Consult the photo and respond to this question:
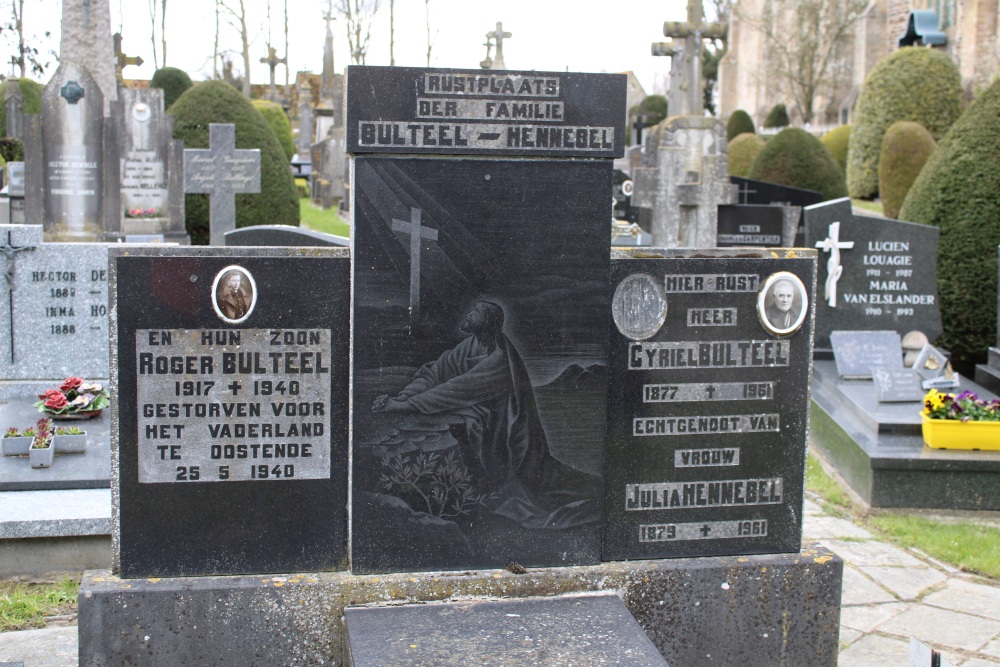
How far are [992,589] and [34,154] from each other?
10964mm

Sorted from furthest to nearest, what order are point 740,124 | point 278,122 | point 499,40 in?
point 740,124 → point 278,122 → point 499,40

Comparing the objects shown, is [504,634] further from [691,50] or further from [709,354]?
[691,50]

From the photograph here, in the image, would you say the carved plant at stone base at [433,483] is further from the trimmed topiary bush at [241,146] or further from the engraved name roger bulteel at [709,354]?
the trimmed topiary bush at [241,146]

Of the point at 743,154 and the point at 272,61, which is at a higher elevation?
the point at 272,61

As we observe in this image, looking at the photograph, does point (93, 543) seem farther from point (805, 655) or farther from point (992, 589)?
point (992, 589)

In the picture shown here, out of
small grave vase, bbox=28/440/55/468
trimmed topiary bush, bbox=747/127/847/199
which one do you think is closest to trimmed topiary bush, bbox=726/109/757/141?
trimmed topiary bush, bbox=747/127/847/199

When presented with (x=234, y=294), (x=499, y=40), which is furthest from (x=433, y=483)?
(x=499, y=40)

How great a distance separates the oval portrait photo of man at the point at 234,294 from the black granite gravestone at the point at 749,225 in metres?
12.1

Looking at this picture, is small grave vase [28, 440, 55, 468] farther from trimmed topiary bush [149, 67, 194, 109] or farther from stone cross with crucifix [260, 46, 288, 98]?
stone cross with crucifix [260, 46, 288, 98]

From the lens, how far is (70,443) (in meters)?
5.89

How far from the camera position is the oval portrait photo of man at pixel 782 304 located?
3.81 meters

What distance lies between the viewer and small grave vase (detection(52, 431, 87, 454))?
5863 millimetres

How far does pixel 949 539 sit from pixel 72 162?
10.2m

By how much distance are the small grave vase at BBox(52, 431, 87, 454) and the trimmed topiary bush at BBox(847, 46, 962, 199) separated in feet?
72.5
